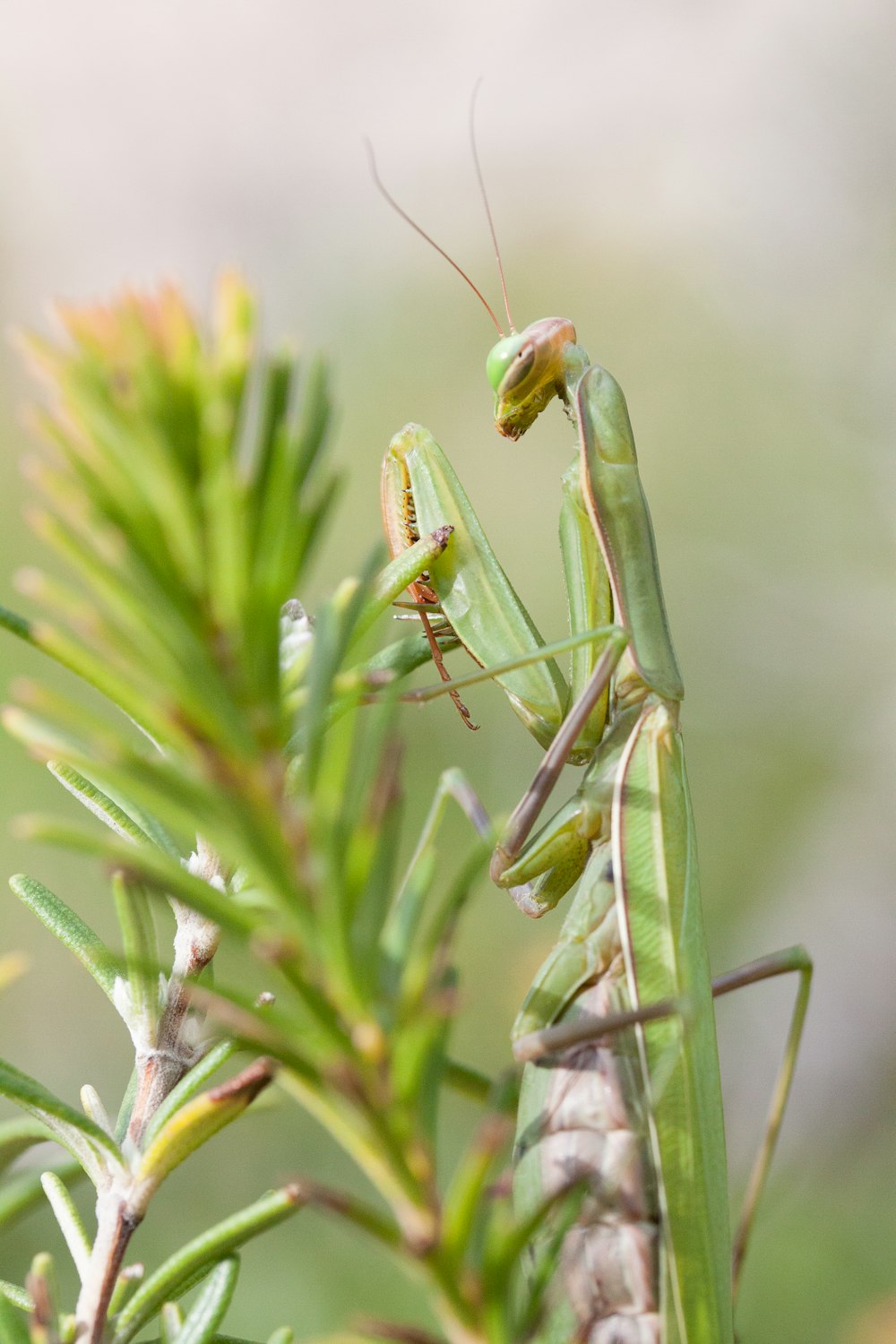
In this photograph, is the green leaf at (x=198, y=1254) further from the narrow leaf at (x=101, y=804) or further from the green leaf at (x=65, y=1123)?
the narrow leaf at (x=101, y=804)

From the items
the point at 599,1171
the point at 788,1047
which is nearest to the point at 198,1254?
the point at 599,1171

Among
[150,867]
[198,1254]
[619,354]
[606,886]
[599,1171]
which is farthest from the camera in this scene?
[619,354]

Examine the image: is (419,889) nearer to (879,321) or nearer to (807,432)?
(807,432)

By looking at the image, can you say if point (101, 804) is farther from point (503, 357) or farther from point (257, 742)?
point (503, 357)

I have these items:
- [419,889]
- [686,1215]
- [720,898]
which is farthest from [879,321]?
[419,889]

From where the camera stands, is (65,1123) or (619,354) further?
(619,354)

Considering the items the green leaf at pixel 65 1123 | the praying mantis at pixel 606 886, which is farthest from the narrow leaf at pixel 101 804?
the praying mantis at pixel 606 886
